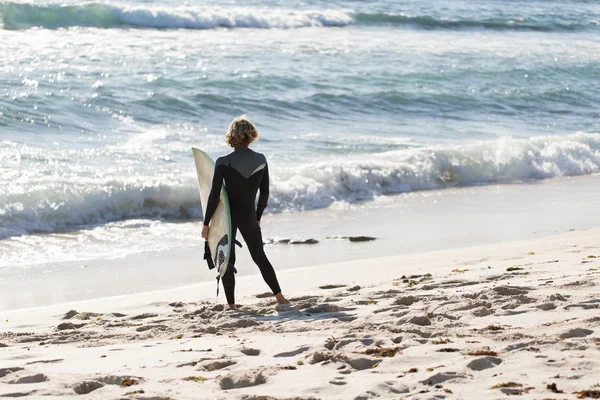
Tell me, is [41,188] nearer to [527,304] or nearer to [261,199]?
[261,199]

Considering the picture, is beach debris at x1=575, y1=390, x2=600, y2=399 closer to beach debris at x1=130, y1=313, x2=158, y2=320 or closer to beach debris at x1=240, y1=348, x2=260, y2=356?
beach debris at x1=240, y1=348, x2=260, y2=356

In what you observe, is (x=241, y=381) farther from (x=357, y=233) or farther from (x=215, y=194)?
(x=357, y=233)

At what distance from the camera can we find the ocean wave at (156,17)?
81.9 feet

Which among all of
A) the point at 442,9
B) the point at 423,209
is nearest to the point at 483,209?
the point at 423,209

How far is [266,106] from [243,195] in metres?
12.5

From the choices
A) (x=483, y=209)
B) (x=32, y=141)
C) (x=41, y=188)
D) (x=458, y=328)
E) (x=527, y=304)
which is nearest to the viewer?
(x=458, y=328)

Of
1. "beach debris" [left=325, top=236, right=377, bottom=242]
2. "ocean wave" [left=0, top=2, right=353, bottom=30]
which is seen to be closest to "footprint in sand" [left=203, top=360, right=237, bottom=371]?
"beach debris" [left=325, top=236, right=377, bottom=242]

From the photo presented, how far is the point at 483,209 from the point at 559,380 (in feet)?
26.2

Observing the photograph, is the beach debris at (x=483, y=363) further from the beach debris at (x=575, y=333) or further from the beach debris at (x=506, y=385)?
the beach debris at (x=575, y=333)

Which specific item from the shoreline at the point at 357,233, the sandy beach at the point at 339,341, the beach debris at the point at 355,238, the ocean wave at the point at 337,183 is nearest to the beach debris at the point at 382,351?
the sandy beach at the point at 339,341

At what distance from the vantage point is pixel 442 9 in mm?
36438

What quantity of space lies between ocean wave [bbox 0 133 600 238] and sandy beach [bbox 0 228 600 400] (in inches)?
147

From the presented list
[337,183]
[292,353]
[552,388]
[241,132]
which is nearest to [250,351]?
[292,353]

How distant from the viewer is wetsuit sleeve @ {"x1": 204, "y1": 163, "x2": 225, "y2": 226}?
629 cm
